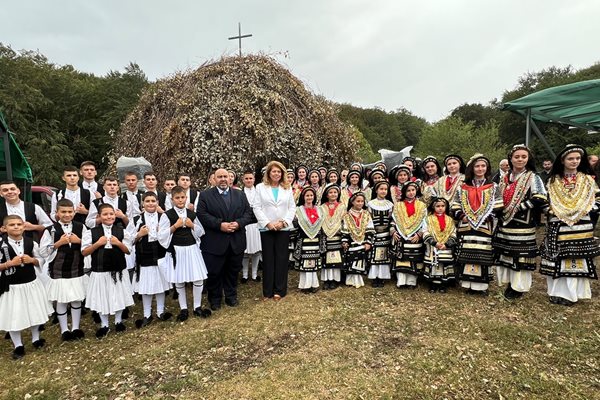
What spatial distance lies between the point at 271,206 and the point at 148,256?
5.30 ft

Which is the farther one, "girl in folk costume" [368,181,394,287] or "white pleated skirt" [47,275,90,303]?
"girl in folk costume" [368,181,394,287]

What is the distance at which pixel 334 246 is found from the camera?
530cm

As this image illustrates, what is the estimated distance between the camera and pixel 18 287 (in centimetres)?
381

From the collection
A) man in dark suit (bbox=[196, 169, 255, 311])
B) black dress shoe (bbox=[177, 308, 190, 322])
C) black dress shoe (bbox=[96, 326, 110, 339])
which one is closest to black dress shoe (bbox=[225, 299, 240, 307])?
man in dark suit (bbox=[196, 169, 255, 311])

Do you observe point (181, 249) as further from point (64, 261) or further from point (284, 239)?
point (284, 239)

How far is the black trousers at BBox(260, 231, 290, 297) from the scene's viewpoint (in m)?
5.03

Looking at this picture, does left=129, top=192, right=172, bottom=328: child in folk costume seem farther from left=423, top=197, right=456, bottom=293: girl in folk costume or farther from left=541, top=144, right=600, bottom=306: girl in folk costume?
left=541, top=144, right=600, bottom=306: girl in folk costume

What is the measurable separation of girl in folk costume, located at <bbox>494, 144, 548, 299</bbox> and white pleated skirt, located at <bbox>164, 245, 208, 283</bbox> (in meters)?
3.68

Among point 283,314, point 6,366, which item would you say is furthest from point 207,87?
point 6,366

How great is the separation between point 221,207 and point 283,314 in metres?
1.51

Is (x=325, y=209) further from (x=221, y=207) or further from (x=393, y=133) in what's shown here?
(x=393, y=133)

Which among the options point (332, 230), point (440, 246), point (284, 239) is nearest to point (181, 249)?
point (284, 239)

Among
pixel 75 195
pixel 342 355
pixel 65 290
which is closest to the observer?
pixel 342 355

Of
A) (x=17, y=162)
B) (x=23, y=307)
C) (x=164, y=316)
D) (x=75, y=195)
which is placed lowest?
(x=164, y=316)
